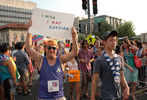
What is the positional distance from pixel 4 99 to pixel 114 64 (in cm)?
337

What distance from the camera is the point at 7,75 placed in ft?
13.9

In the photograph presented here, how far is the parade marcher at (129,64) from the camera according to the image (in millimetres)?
5184

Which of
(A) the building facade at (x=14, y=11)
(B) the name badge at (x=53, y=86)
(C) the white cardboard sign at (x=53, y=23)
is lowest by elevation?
(B) the name badge at (x=53, y=86)

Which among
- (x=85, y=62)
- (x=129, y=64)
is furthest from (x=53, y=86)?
(x=129, y=64)

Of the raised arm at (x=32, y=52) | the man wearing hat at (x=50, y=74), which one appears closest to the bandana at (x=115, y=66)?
the man wearing hat at (x=50, y=74)

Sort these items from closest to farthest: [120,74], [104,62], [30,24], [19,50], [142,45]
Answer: [104,62]
[120,74]
[30,24]
[19,50]
[142,45]

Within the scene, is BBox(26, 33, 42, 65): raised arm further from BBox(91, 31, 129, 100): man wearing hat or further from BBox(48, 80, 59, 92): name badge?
BBox(91, 31, 129, 100): man wearing hat

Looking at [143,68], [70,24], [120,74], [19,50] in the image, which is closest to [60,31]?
[70,24]

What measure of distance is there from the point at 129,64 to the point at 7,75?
149 inches

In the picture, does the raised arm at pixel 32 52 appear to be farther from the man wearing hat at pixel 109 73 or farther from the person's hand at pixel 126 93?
the person's hand at pixel 126 93

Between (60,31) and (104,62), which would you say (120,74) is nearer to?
(104,62)

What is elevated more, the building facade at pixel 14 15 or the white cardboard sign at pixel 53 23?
the building facade at pixel 14 15

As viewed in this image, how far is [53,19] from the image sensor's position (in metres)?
3.37

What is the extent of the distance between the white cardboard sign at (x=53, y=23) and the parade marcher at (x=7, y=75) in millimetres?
1539
